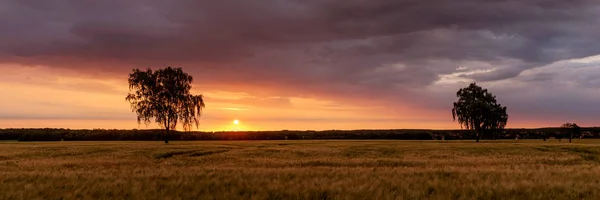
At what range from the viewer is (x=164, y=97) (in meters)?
70.1

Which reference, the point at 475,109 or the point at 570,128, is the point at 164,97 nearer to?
the point at 475,109

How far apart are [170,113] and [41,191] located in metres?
58.7

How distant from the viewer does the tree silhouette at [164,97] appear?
69.3 metres

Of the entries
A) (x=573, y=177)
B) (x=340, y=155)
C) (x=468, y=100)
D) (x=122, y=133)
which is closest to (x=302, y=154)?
(x=340, y=155)

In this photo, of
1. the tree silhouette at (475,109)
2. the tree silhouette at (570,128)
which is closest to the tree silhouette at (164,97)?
the tree silhouette at (475,109)

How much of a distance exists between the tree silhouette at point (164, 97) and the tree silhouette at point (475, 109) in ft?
169

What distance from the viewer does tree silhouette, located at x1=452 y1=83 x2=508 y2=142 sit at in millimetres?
89750

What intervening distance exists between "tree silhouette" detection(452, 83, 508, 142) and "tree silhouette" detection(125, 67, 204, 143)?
51411mm

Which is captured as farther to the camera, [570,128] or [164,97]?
[570,128]

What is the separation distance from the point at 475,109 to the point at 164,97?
191 feet

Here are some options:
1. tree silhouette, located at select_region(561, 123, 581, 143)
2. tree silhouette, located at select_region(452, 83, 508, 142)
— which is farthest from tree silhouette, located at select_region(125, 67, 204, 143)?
tree silhouette, located at select_region(561, 123, 581, 143)

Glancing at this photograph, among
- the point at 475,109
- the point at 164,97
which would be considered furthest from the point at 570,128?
the point at 164,97

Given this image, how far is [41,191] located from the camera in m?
13.5

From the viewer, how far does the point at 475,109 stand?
89.8 meters
